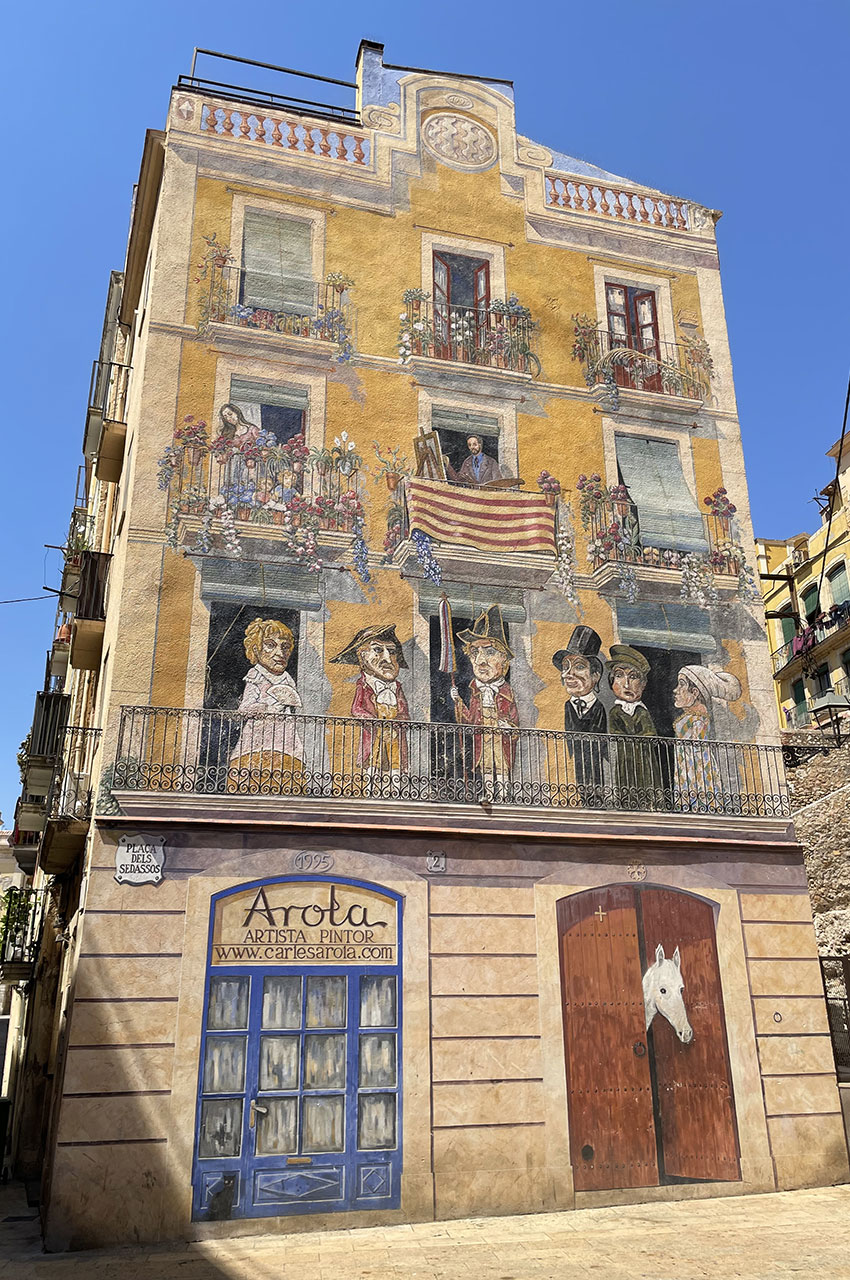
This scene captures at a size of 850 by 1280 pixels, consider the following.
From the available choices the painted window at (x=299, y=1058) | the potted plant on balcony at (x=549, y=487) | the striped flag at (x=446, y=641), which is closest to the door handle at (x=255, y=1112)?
the painted window at (x=299, y=1058)

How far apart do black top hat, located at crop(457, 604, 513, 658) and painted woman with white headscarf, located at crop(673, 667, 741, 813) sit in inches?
124

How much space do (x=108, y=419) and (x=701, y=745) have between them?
13.0 metres

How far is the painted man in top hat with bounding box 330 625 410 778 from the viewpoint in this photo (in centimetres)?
1512

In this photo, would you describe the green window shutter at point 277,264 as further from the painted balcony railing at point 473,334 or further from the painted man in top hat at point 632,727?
Answer: the painted man in top hat at point 632,727

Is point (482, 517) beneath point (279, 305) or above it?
beneath

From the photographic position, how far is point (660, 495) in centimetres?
1841

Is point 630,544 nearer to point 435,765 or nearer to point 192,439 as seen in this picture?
point 435,765

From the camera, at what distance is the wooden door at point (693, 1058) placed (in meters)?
14.4

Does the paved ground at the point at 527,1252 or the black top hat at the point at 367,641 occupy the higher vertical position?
Result: the black top hat at the point at 367,641

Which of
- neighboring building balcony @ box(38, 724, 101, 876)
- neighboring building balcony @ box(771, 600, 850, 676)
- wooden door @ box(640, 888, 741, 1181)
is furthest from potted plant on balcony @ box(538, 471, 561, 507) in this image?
neighboring building balcony @ box(771, 600, 850, 676)

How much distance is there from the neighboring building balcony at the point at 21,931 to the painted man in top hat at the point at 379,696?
47.9ft

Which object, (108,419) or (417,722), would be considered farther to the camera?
(108,419)

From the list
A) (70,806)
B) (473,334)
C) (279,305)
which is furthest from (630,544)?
(70,806)

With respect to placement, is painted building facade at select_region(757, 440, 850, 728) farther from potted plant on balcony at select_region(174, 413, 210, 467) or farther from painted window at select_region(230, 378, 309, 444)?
potted plant on balcony at select_region(174, 413, 210, 467)
